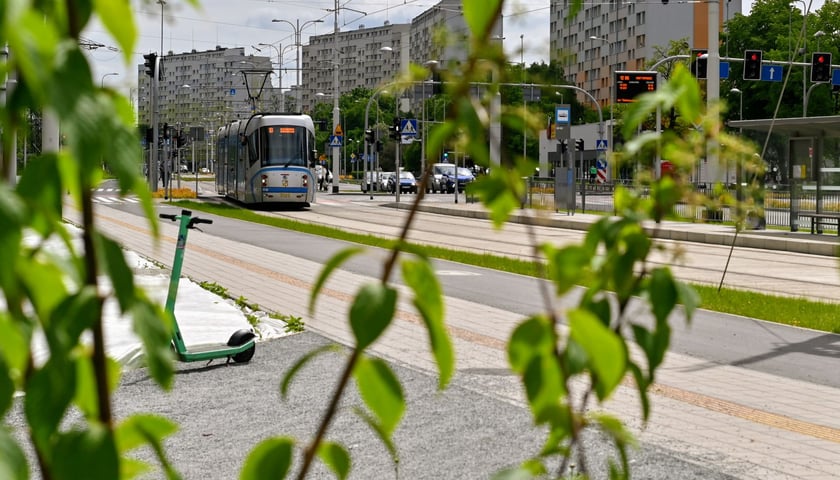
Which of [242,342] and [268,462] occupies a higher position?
[268,462]

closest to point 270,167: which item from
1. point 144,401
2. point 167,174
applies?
point 167,174

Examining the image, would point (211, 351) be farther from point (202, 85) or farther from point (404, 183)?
point (202, 85)

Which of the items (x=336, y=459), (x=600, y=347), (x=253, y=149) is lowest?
(x=336, y=459)

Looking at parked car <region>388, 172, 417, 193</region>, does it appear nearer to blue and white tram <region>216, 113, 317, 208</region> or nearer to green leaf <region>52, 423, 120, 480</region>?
blue and white tram <region>216, 113, 317, 208</region>

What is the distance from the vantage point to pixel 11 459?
0.80 meters

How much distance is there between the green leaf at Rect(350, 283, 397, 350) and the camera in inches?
41.4

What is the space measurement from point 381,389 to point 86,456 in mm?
308

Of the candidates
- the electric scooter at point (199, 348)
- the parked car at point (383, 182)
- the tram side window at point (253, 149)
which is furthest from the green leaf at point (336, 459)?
the parked car at point (383, 182)

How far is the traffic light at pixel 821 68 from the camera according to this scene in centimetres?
4972

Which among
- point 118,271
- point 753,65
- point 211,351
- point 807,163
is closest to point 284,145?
point 807,163

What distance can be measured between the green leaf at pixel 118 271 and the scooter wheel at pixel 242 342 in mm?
8702

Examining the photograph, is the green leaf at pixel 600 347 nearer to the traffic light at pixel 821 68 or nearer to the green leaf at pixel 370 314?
the green leaf at pixel 370 314

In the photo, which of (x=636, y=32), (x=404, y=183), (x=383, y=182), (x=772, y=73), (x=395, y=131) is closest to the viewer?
(x=772, y=73)

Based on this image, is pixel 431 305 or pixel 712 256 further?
pixel 712 256
